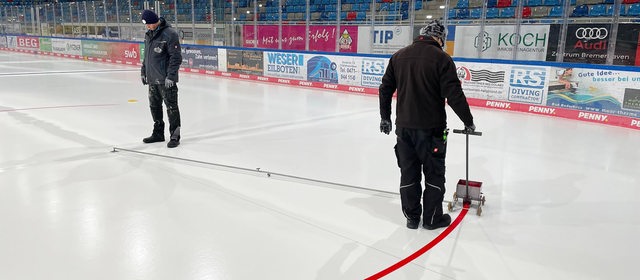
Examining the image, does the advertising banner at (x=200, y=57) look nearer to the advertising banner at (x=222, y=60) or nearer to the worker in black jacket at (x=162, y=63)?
the advertising banner at (x=222, y=60)

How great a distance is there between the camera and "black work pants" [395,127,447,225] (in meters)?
3.54

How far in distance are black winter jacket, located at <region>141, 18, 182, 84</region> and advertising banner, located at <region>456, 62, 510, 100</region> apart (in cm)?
643

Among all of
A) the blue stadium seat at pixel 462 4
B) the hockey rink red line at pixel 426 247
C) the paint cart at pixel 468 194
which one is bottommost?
the hockey rink red line at pixel 426 247

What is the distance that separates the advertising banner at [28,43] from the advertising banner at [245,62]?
55.6ft

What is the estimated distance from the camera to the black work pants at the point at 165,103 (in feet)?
20.8

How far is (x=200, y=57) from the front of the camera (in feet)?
57.1

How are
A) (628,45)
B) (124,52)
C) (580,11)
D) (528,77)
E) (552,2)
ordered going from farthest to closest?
1. (124,52)
2. (552,2)
3. (580,11)
4. (628,45)
5. (528,77)

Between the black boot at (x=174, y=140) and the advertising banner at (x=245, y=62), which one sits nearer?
the black boot at (x=174, y=140)

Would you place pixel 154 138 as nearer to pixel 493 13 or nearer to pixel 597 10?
pixel 493 13

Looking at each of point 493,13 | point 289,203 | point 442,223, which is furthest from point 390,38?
point 442,223

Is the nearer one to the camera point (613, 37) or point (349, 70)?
point (613, 37)

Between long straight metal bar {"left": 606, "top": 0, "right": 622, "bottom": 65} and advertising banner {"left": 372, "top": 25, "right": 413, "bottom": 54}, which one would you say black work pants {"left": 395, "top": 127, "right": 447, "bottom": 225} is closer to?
long straight metal bar {"left": 606, "top": 0, "right": 622, "bottom": 65}

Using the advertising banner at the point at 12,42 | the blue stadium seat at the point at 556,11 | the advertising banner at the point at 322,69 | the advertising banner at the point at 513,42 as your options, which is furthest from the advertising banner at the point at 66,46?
the blue stadium seat at the point at 556,11

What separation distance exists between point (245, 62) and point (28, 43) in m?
19.4
